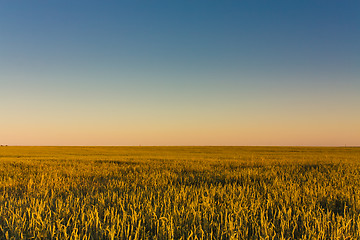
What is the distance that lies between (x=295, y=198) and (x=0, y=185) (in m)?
8.18

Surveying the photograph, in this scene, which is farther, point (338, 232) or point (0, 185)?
point (0, 185)

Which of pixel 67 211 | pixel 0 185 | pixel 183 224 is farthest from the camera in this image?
pixel 0 185

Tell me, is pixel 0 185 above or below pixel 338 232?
below

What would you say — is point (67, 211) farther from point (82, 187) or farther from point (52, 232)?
point (82, 187)

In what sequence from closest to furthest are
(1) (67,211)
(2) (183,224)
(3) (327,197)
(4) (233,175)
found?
(2) (183,224), (1) (67,211), (3) (327,197), (4) (233,175)

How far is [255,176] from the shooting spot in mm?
8484

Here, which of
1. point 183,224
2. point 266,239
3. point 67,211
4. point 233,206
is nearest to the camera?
point 266,239

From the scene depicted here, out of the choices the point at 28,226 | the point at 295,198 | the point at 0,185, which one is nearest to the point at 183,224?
the point at 28,226

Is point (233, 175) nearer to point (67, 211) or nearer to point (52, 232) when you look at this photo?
point (67, 211)

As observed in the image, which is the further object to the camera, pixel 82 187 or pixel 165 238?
pixel 82 187

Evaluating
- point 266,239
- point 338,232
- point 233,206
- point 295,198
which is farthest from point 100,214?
point 295,198

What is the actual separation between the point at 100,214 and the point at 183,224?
1477 millimetres

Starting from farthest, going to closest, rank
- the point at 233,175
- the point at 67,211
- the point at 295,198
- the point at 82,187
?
the point at 233,175 < the point at 82,187 < the point at 295,198 < the point at 67,211

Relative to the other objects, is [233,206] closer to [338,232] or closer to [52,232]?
[338,232]
